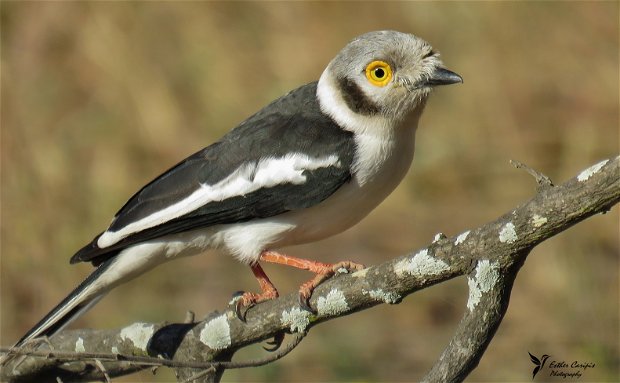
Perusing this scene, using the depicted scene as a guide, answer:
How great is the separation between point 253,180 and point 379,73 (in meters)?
0.81

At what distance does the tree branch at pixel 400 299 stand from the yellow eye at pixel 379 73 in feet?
3.99

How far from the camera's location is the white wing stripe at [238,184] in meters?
4.60

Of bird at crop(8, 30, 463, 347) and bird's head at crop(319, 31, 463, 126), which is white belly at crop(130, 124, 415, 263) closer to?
bird at crop(8, 30, 463, 347)

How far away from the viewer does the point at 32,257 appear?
812cm

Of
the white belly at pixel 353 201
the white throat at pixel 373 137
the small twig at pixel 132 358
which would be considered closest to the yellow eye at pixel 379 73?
the white throat at pixel 373 137

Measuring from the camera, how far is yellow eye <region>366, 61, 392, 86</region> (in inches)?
187

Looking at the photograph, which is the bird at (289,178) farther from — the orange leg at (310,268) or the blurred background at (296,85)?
the blurred background at (296,85)

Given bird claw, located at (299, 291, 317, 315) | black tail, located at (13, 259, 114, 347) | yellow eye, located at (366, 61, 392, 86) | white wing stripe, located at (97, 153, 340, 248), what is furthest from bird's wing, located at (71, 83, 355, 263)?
bird claw, located at (299, 291, 317, 315)

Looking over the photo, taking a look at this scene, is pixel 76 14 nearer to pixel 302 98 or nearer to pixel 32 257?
pixel 32 257

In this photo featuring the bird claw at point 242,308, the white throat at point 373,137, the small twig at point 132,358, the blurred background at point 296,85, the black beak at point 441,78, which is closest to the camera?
the small twig at point 132,358

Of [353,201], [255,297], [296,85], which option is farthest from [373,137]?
[296,85]

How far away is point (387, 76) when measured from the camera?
15.6 ft

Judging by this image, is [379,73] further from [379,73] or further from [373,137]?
[373,137]

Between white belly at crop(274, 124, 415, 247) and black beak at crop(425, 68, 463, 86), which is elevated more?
black beak at crop(425, 68, 463, 86)
